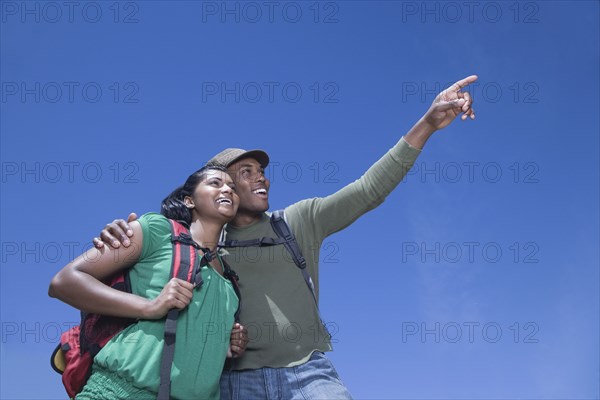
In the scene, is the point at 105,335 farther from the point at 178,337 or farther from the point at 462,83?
the point at 462,83

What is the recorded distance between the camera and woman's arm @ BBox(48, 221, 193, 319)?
5473 millimetres

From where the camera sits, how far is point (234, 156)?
277 inches

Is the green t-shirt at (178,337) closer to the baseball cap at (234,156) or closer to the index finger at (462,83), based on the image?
the baseball cap at (234,156)

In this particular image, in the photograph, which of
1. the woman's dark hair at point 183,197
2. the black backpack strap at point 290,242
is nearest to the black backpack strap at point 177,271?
the woman's dark hair at point 183,197

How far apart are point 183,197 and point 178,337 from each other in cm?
166

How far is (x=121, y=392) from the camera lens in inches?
209

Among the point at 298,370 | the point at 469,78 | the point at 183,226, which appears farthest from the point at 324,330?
the point at 469,78

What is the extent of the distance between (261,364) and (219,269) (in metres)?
0.89

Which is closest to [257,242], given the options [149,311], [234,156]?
[234,156]

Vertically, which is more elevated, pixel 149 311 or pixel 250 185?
pixel 250 185

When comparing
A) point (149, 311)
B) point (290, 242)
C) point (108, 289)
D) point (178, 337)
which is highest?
point (290, 242)

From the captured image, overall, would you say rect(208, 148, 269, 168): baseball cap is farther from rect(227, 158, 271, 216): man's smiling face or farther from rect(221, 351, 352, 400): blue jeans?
rect(221, 351, 352, 400): blue jeans

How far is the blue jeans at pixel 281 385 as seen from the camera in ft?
19.7

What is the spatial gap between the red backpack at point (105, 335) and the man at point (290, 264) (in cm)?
46
